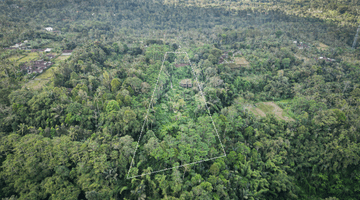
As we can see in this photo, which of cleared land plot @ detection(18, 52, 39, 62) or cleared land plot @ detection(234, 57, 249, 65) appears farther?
cleared land plot @ detection(234, 57, 249, 65)

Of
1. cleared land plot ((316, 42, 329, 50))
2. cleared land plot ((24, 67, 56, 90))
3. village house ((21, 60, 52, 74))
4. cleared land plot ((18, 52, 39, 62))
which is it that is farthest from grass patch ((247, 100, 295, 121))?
cleared land plot ((18, 52, 39, 62))

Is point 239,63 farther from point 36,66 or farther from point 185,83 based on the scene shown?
point 36,66

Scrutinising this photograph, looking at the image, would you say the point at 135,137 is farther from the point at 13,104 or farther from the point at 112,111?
the point at 13,104

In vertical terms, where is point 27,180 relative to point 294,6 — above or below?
below

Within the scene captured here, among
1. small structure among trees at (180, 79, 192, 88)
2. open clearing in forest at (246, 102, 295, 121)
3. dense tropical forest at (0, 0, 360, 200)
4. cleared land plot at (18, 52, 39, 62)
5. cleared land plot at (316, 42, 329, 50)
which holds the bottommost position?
open clearing in forest at (246, 102, 295, 121)

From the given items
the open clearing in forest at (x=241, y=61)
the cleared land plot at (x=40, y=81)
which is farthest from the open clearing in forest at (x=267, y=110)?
the cleared land plot at (x=40, y=81)

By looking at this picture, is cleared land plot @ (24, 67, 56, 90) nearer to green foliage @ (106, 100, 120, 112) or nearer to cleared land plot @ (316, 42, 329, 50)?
green foliage @ (106, 100, 120, 112)

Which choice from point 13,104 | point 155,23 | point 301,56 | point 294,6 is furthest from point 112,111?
point 294,6
